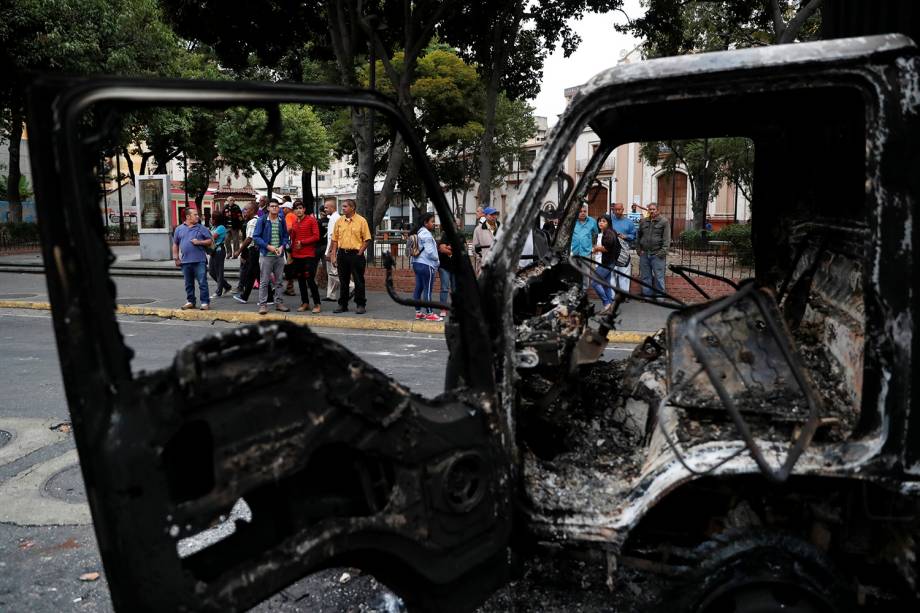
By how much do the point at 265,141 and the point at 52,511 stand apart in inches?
1205

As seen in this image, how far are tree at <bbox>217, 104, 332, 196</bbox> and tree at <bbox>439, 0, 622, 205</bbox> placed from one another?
16.4 meters

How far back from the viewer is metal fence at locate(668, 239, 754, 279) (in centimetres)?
1163

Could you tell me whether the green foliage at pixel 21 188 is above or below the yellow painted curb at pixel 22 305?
above

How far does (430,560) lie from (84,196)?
54.6 inches

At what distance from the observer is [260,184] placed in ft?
321

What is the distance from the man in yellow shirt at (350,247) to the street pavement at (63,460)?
50 centimetres

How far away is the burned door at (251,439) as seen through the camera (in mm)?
1555

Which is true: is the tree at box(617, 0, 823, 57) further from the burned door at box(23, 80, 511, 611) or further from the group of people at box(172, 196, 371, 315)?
the burned door at box(23, 80, 511, 611)

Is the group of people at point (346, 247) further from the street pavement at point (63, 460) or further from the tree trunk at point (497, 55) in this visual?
the tree trunk at point (497, 55)

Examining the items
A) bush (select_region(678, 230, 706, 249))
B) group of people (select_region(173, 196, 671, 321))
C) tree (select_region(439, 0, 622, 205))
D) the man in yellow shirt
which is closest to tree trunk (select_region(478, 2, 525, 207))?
tree (select_region(439, 0, 622, 205))

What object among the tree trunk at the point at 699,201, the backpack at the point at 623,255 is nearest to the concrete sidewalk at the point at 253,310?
the backpack at the point at 623,255

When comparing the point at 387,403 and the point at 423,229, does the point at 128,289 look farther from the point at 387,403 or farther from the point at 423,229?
the point at 387,403

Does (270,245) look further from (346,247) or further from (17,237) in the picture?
(17,237)

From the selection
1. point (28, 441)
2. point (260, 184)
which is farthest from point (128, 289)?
point (260, 184)
